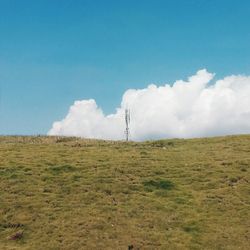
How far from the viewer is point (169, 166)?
51.3m

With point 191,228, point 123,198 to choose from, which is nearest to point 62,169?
point 123,198

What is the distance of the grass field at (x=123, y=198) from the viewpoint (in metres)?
36.5

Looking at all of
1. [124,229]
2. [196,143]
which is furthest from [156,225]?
[196,143]

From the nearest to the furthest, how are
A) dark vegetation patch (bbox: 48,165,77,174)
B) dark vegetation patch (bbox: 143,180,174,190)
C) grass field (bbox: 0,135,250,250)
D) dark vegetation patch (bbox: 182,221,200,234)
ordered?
grass field (bbox: 0,135,250,250), dark vegetation patch (bbox: 182,221,200,234), dark vegetation patch (bbox: 143,180,174,190), dark vegetation patch (bbox: 48,165,77,174)

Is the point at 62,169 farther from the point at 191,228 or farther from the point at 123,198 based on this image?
the point at 191,228

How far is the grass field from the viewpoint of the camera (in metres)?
36.5

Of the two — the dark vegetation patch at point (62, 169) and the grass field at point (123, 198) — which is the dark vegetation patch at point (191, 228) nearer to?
the grass field at point (123, 198)

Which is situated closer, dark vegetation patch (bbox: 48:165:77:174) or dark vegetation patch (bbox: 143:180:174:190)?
dark vegetation patch (bbox: 143:180:174:190)

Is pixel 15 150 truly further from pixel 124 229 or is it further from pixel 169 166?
pixel 124 229

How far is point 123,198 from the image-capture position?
4269 centimetres

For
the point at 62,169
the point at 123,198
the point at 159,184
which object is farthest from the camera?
the point at 62,169

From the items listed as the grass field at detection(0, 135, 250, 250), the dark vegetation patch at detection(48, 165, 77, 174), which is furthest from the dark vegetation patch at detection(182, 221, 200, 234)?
the dark vegetation patch at detection(48, 165, 77, 174)

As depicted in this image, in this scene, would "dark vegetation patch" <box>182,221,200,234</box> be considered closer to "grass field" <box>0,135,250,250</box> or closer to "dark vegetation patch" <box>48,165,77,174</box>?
"grass field" <box>0,135,250,250</box>

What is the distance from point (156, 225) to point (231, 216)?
6.41 metres
